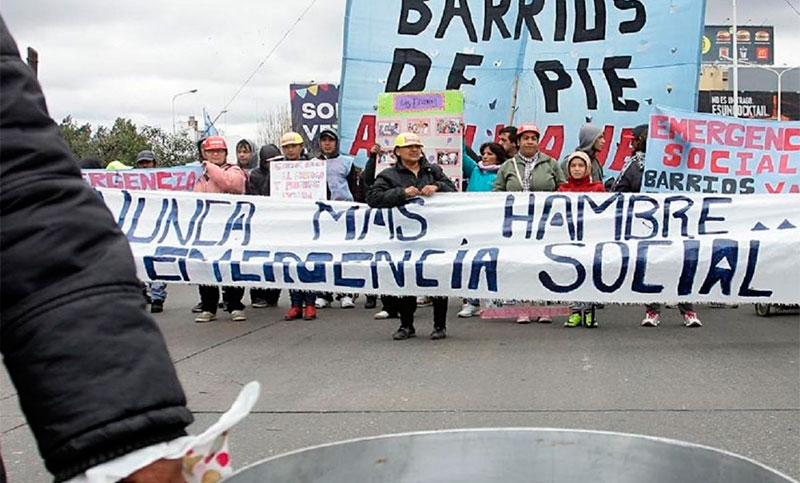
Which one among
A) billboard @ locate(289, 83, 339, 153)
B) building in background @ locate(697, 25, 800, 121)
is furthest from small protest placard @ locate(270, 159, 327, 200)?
building in background @ locate(697, 25, 800, 121)

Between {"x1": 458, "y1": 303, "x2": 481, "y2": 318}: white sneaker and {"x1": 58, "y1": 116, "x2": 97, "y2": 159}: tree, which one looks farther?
{"x1": 58, "y1": 116, "x2": 97, "y2": 159}: tree

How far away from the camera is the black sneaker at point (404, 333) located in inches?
325

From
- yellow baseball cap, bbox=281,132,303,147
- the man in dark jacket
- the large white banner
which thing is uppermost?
yellow baseball cap, bbox=281,132,303,147

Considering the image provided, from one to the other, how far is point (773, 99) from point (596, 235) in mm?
53670

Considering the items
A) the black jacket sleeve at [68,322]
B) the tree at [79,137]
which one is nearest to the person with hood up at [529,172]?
the black jacket sleeve at [68,322]

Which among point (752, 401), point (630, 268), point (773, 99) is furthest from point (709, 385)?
point (773, 99)

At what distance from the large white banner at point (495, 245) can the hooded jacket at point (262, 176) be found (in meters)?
1.17

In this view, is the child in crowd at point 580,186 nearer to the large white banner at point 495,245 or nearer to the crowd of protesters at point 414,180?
the crowd of protesters at point 414,180

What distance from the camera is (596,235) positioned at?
822 cm

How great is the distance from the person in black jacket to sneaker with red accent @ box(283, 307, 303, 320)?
72.8 inches

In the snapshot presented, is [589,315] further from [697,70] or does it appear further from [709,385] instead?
[697,70]

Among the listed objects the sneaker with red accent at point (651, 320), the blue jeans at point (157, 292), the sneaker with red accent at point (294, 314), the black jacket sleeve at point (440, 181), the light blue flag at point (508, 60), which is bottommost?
the sneaker with red accent at point (294, 314)

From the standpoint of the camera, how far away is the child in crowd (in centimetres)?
870

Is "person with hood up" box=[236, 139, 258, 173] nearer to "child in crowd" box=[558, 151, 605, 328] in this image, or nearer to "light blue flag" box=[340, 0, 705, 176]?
"light blue flag" box=[340, 0, 705, 176]
